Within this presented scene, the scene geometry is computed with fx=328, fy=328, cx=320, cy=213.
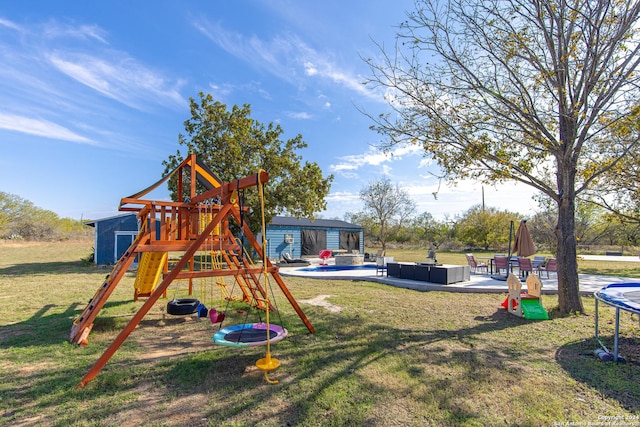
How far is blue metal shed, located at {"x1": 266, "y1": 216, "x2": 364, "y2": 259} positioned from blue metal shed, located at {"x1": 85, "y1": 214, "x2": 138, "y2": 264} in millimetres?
7831

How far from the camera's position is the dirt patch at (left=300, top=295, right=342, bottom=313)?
Answer: 7367mm

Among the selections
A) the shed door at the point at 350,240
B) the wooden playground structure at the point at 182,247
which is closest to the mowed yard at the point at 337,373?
the wooden playground structure at the point at 182,247

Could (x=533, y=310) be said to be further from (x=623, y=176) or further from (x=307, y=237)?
(x=307, y=237)

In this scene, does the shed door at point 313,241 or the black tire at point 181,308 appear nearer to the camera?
the black tire at point 181,308

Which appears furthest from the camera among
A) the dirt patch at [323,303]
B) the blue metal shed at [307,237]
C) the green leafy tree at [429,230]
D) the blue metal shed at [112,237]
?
the green leafy tree at [429,230]

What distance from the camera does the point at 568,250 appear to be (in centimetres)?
662

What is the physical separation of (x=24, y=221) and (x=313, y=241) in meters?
38.2

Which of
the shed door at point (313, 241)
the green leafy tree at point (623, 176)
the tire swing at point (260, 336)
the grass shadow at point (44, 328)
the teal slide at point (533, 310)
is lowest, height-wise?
the grass shadow at point (44, 328)

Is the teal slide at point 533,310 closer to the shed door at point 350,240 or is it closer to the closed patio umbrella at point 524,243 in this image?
the closed patio umbrella at point 524,243

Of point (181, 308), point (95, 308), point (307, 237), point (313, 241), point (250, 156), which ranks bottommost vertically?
point (181, 308)

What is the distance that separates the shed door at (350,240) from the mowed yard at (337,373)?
18.7 m

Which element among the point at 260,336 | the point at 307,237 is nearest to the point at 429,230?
the point at 307,237

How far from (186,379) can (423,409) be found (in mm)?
2603

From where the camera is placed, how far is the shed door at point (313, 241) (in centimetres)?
2384
